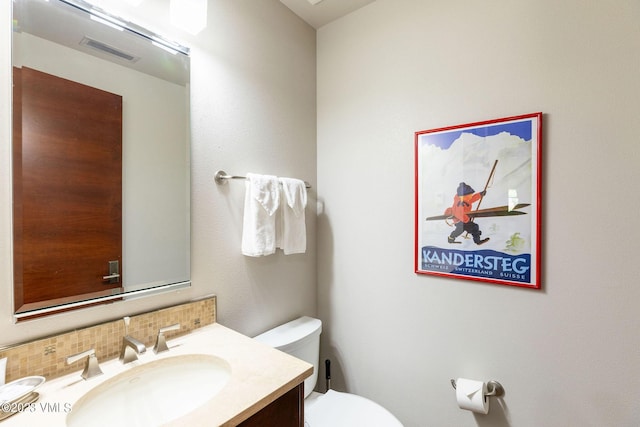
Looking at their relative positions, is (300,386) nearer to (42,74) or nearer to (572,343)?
(572,343)

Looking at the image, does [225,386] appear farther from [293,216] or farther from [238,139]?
[238,139]

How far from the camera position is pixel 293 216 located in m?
1.51

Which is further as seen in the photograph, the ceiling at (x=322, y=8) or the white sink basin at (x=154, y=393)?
the ceiling at (x=322, y=8)

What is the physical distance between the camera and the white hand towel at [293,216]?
4.82 feet

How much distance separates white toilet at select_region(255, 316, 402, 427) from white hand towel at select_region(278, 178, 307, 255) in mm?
411

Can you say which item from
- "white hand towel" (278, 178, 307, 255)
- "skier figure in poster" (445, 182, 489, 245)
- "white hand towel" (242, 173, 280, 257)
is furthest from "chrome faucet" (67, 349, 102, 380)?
"skier figure in poster" (445, 182, 489, 245)

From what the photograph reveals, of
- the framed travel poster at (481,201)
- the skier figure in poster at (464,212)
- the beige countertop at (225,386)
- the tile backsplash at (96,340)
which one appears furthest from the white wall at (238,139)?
the skier figure in poster at (464,212)

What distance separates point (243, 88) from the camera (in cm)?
139

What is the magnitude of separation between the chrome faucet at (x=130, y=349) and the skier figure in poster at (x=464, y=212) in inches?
51.5

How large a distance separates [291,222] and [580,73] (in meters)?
1.35

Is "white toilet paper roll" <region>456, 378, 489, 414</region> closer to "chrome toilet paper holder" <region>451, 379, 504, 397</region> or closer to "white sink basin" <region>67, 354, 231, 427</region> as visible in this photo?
"chrome toilet paper holder" <region>451, 379, 504, 397</region>

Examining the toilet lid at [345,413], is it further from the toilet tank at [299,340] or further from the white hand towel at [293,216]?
the white hand towel at [293,216]

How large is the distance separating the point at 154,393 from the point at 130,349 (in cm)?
16

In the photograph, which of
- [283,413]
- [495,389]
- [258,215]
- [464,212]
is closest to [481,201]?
[464,212]
